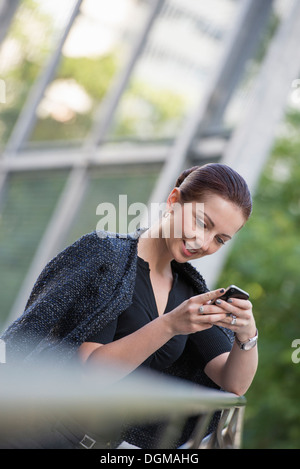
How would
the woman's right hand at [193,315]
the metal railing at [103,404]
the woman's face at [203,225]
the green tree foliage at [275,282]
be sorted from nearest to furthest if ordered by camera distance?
the metal railing at [103,404]
the woman's right hand at [193,315]
the woman's face at [203,225]
the green tree foliage at [275,282]

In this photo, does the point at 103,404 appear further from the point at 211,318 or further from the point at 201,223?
the point at 201,223

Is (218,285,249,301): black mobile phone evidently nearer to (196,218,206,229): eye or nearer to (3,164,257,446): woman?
(3,164,257,446): woman

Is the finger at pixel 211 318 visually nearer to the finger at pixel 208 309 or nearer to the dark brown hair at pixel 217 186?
the finger at pixel 208 309

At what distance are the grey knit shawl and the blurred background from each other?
2080 mm

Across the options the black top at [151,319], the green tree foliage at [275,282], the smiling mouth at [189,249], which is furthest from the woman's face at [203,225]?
the green tree foliage at [275,282]

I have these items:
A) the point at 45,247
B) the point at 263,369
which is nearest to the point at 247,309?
the point at 45,247

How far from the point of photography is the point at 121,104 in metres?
4.81

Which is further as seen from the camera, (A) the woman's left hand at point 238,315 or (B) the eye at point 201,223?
(B) the eye at point 201,223

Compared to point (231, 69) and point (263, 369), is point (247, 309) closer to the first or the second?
point (231, 69)

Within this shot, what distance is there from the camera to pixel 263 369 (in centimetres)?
640

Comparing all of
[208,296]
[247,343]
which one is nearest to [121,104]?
[247,343]

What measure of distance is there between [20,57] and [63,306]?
13.8 ft

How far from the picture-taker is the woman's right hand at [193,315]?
1333 millimetres

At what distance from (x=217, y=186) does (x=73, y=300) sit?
1.21 feet
